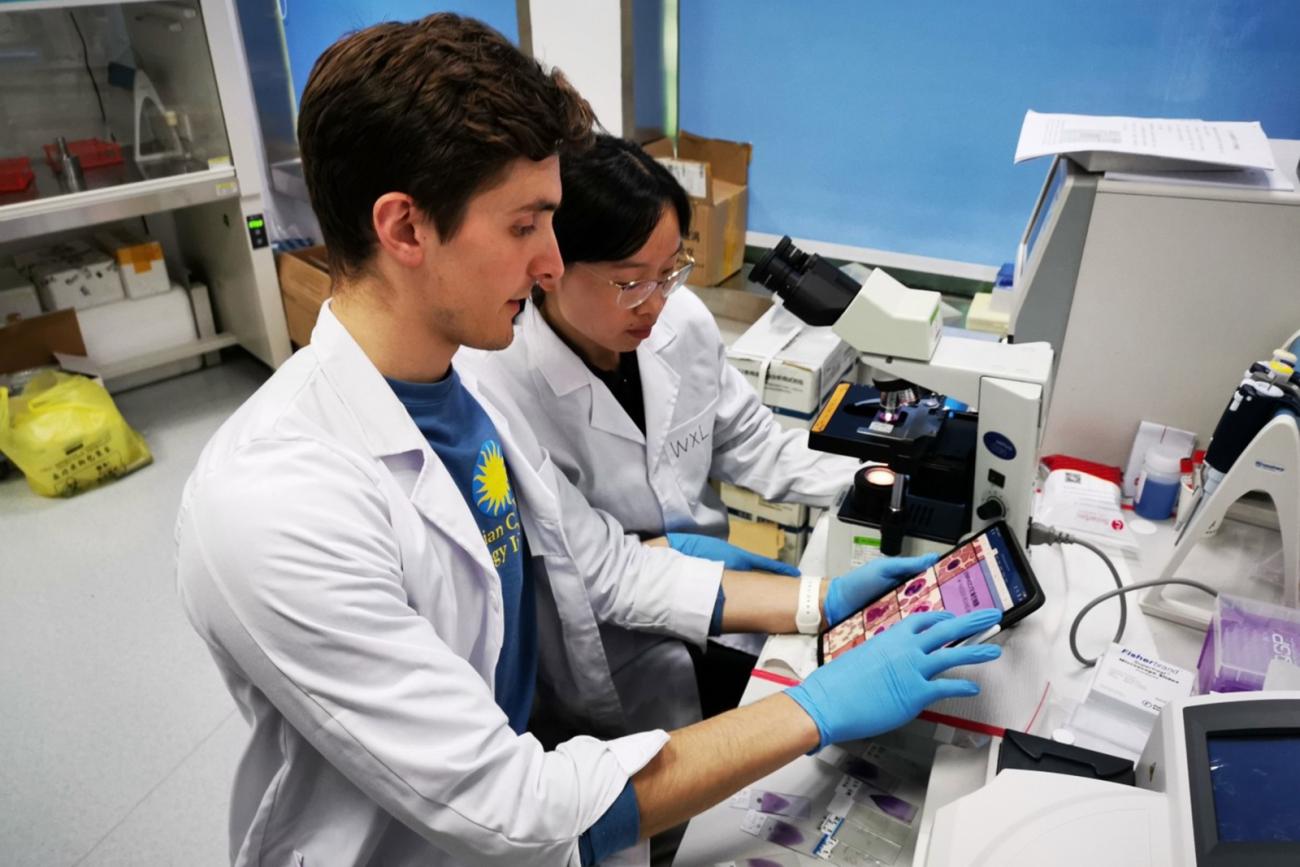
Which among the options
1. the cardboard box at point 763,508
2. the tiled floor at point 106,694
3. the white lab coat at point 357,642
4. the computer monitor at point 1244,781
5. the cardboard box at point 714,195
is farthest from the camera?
the cardboard box at point 714,195

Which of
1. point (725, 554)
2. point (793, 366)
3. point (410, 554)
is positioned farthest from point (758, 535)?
point (410, 554)

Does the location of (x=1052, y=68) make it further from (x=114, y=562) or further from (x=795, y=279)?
(x=114, y=562)

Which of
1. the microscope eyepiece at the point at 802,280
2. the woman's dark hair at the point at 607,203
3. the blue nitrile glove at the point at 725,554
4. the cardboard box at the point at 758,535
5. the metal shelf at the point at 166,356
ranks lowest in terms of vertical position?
the cardboard box at the point at 758,535

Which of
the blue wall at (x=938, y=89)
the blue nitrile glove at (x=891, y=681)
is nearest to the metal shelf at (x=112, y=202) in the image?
the blue wall at (x=938, y=89)

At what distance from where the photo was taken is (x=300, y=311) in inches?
126

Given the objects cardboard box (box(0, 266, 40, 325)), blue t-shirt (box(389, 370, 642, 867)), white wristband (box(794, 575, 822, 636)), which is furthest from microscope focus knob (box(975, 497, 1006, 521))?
cardboard box (box(0, 266, 40, 325))

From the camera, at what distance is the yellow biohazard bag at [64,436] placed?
8.81ft

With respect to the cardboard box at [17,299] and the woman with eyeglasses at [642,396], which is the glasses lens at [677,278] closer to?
the woman with eyeglasses at [642,396]

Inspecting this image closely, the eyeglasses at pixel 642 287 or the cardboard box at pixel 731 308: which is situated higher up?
the eyeglasses at pixel 642 287

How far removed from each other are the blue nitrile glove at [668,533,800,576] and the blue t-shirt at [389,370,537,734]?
30 centimetres

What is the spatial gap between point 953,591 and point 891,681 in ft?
0.53

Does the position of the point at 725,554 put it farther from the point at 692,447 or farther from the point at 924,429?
the point at 924,429

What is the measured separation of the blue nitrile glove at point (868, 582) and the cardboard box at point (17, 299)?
3071 mm

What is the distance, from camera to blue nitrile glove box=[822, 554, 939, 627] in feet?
3.70
